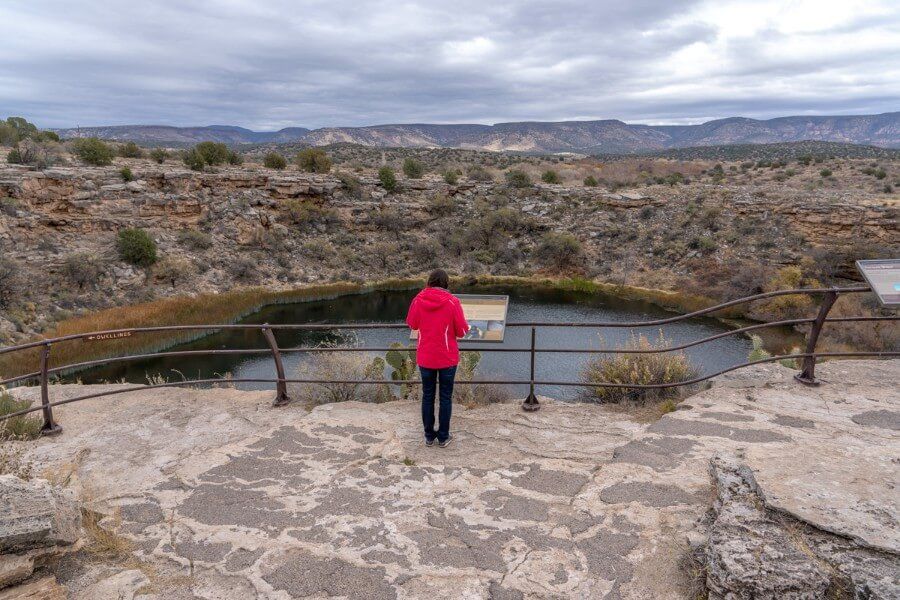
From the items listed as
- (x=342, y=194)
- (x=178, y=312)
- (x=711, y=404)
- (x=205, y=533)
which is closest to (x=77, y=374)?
(x=178, y=312)

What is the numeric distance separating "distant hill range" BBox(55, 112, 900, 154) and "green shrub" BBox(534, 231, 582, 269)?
122 m

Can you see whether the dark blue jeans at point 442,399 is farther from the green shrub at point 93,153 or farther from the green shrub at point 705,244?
the green shrub at point 93,153

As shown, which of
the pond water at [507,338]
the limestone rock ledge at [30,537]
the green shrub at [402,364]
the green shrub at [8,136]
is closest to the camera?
the limestone rock ledge at [30,537]

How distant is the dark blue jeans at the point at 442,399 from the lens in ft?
16.4

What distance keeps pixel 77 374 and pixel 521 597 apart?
18990 mm

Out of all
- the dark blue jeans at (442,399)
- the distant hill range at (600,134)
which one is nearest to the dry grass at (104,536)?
the dark blue jeans at (442,399)

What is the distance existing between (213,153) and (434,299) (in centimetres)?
3770

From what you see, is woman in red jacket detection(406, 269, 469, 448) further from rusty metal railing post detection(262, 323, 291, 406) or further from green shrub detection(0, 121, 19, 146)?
green shrub detection(0, 121, 19, 146)

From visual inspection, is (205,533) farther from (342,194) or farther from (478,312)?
(342,194)

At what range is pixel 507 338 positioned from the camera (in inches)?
778

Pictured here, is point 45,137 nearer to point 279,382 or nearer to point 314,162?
point 314,162

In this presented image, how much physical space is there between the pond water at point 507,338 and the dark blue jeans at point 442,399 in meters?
5.59

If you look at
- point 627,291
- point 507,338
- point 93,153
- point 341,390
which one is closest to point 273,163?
point 93,153

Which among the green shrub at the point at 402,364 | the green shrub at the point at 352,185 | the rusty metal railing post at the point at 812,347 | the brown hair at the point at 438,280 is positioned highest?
the green shrub at the point at 352,185
